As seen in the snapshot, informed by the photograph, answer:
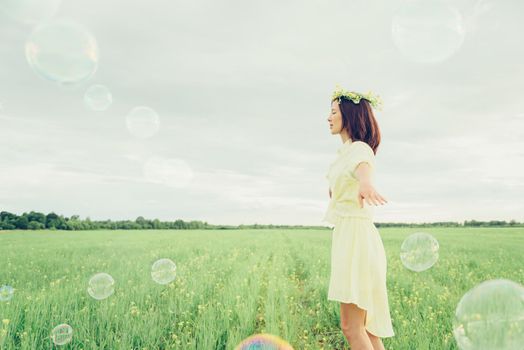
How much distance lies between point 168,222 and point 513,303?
258 feet

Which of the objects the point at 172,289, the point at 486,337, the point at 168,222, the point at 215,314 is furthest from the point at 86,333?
the point at 168,222

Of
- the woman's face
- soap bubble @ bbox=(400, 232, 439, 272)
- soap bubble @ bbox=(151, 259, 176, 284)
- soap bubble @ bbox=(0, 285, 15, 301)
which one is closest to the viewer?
the woman's face

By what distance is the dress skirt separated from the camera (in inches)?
137

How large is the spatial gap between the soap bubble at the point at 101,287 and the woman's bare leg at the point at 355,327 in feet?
15.0

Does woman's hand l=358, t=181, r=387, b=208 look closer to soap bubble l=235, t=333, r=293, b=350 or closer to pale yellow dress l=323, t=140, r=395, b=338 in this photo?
pale yellow dress l=323, t=140, r=395, b=338

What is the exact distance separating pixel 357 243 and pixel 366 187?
22.9 inches

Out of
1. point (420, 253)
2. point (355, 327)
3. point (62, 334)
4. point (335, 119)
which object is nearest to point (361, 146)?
point (335, 119)

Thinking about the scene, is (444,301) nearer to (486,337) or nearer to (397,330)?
(397,330)

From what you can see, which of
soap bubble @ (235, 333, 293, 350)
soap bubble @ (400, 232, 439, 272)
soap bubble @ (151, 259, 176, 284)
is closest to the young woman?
soap bubble @ (235, 333, 293, 350)

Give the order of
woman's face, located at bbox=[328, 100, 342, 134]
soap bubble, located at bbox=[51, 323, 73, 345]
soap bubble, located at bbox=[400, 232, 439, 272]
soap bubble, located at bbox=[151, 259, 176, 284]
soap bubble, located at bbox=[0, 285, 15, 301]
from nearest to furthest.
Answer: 1. woman's face, located at bbox=[328, 100, 342, 134]
2. soap bubble, located at bbox=[51, 323, 73, 345]
3. soap bubble, located at bbox=[400, 232, 439, 272]
4. soap bubble, located at bbox=[0, 285, 15, 301]
5. soap bubble, located at bbox=[151, 259, 176, 284]

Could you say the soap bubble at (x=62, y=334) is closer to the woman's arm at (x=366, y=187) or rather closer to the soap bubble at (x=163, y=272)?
the soap bubble at (x=163, y=272)

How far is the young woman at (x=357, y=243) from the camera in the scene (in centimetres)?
346

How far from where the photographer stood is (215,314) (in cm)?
597

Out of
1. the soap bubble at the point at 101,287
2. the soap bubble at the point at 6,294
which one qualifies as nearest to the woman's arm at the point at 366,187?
the soap bubble at the point at 101,287
